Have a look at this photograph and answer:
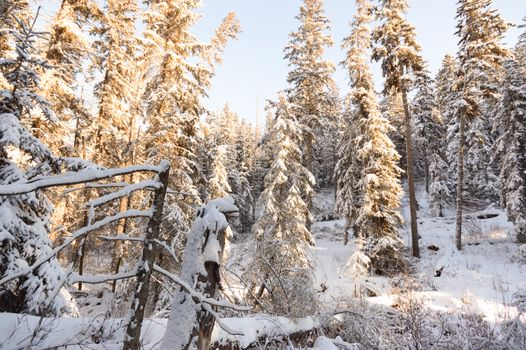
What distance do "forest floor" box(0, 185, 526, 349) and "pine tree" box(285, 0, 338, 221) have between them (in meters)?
7.65

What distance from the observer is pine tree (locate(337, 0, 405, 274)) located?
57.2 feet

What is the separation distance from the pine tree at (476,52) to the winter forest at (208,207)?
0.11 meters

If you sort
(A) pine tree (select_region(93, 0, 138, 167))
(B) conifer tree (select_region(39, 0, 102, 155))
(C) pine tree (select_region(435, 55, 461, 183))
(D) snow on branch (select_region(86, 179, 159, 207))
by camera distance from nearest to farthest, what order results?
(D) snow on branch (select_region(86, 179, 159, 207)) < (B) conifer tree (select_region(39, 0, 102, 155)) < (A) pine tree (select_region(93, 0, 138, 167)) < (C) pine tree (select_region(435, 55, 461, 183))

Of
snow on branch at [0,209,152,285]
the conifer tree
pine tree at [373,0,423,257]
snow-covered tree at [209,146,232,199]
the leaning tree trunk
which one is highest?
pine tree at [373,0,423,257]

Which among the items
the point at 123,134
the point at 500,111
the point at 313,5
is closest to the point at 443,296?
the point at 123,134

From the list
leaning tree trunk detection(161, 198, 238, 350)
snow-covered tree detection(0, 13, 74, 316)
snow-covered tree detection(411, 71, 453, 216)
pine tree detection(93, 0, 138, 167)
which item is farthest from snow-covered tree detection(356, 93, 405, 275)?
snow-covered tree detection(411, 71, 453, 216)

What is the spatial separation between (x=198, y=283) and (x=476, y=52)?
2293 cm

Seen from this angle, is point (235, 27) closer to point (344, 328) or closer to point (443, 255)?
point (344, 328)

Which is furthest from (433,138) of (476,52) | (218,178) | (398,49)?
(218,178)

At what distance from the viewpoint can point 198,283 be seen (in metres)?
2.29

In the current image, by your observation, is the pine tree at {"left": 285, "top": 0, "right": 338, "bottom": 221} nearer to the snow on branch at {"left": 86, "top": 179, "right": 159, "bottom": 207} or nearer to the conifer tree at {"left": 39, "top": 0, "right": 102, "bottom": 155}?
the conifer tree at {"left": 39, "top": 0, "right": 102, "bottom": 155}

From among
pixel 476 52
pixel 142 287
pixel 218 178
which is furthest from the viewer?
pixel 218 178

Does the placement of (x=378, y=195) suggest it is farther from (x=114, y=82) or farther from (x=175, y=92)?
(x=114, y=82)

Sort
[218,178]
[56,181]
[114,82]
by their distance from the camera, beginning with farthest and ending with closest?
[218,178] < [114,82] < [56,181]
